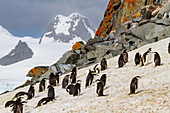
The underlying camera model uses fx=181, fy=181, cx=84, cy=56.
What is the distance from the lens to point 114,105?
743cm

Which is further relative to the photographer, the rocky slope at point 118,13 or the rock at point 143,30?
the rocky slope at point 118,13

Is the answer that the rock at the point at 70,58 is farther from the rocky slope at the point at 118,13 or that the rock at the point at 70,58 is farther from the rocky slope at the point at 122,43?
the rocky slope at the point at 118,13

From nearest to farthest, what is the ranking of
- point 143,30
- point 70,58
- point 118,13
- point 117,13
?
point 143,30, point 70,58, point 118,13, point 117,13

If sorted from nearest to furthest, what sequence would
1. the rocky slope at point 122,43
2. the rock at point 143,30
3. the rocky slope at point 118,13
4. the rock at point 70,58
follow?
the rocky slope at point 122,43
the rock at point 143,30
the rock at point 70,58
the rocky slope at point 118,13

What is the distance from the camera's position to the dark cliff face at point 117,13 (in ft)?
139

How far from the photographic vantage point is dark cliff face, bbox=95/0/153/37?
4247 cm

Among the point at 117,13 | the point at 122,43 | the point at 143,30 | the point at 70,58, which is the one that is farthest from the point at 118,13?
the point at 70,58

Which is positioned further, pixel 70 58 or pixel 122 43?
pixel 70 58

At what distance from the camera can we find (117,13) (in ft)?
149

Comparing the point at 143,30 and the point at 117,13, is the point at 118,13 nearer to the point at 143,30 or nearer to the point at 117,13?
the point at 117,13

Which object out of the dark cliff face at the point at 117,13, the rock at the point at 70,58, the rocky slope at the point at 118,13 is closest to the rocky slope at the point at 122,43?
the rock at the point at 70,58

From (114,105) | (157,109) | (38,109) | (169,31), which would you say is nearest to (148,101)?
(157,109)

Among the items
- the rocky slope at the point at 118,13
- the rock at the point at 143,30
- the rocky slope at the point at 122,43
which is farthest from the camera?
the rocky slope at the point at 118,13

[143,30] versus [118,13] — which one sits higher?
[118,13]
